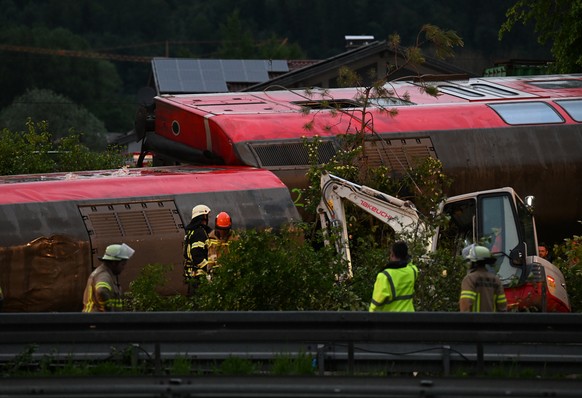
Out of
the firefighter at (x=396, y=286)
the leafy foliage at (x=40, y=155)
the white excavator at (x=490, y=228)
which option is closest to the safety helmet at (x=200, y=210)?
the white excavator at (x=490, y=228)

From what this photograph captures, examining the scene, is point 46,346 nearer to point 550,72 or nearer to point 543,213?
point 543,213

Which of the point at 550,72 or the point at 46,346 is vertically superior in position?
the point at 550,72

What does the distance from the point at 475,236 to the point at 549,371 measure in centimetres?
489

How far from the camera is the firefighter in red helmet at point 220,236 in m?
16.2

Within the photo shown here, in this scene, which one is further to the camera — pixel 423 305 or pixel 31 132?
pixel 31 132

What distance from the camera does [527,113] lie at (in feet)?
71.1

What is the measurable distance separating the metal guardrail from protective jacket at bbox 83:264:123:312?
1.77m

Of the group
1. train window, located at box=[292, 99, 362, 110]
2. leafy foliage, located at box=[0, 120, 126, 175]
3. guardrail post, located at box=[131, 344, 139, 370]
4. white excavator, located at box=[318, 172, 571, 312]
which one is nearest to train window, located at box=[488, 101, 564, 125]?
train window, located at box=[292, 99, 362, 110]

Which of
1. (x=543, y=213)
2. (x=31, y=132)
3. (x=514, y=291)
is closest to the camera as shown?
(x=514, y=291)

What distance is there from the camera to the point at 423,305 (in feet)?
49.5

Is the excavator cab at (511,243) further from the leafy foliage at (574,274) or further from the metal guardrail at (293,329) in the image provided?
the metal guardrail at (293,329)

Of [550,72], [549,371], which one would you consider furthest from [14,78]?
[549,371]

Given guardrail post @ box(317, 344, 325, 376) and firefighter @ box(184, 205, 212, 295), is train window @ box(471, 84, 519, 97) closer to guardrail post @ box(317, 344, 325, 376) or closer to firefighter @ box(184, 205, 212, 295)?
firefighter @ box(184, 205, 212, 295)

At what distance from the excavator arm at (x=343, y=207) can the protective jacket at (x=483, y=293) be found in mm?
2888
